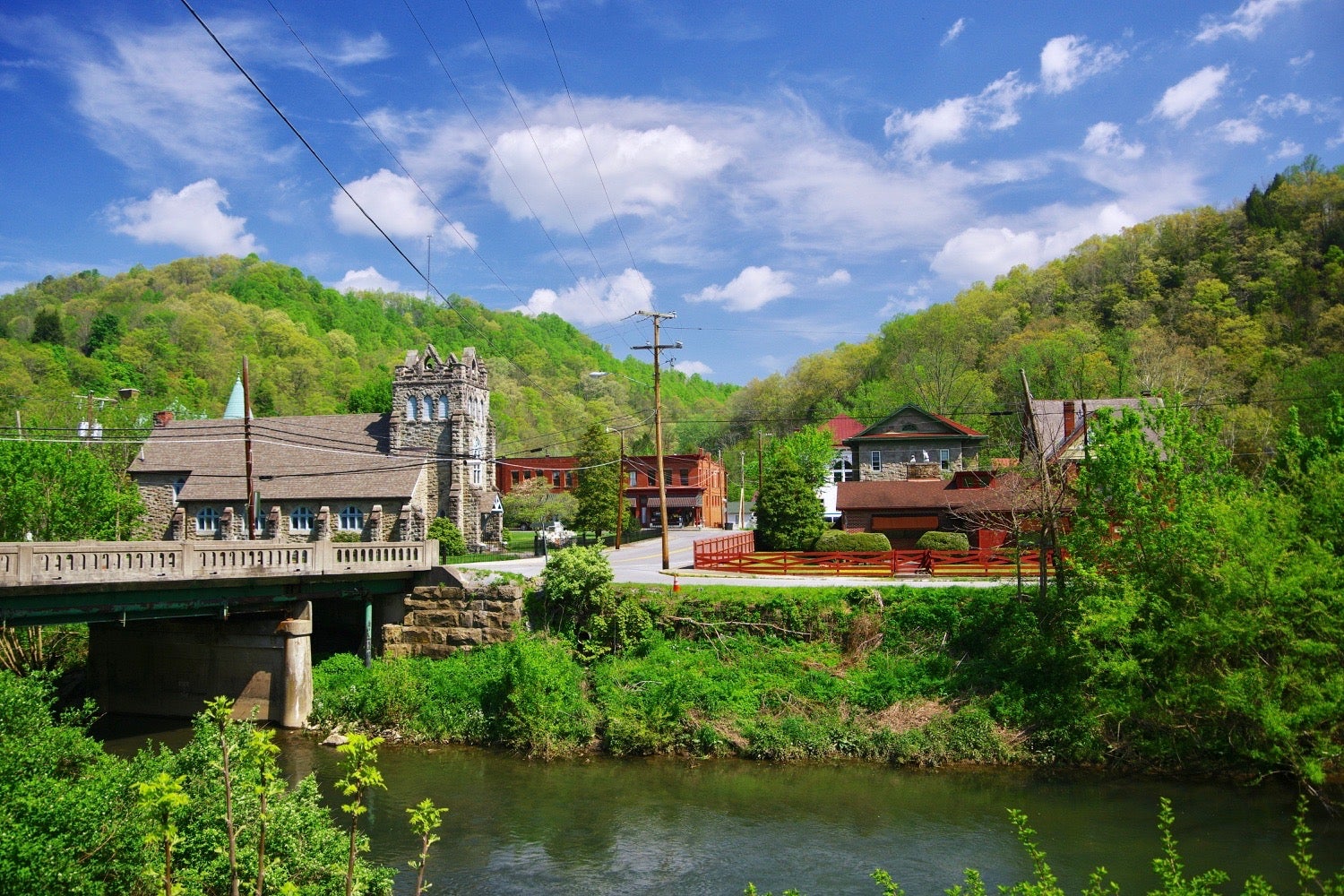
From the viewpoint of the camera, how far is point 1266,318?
76.8 meters

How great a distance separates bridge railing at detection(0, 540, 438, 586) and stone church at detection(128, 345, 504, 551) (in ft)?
64.9

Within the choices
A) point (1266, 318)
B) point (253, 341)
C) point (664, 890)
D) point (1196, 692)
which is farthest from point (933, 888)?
point (253, 341)

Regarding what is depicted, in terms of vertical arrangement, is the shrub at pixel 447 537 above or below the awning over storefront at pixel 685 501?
below

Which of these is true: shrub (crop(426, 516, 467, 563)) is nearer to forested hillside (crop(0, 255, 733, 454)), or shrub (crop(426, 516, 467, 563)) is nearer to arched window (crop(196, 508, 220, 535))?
arched window (crop(196, 508, 220, 535))

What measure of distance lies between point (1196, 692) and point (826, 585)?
1368 centimetres

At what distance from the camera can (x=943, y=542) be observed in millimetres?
40812

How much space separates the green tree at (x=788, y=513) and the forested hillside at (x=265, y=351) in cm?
4499

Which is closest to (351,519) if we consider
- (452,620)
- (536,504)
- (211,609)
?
(536,504)

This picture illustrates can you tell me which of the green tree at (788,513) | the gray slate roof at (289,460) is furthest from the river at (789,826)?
the gray slate roof at (289,460)

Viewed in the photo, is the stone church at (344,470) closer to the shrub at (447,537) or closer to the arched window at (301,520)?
the arched window at (301,520)

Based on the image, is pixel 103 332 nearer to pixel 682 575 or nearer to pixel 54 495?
pixel 54 495

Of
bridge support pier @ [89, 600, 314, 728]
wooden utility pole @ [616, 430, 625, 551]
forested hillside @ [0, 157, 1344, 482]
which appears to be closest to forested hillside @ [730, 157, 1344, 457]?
forested hillside @ [0, 157, 1344, 482]

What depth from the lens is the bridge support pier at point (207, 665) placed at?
2958 centimetres

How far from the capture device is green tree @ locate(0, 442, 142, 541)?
114 ft
